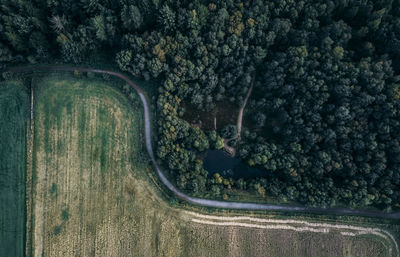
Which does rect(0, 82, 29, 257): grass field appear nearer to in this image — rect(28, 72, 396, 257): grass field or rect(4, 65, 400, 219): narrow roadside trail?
rect(28, 72, 396, 257): grass field

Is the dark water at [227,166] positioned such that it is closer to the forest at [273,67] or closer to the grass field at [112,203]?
the forest at [273,67]

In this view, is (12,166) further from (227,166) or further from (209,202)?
(227,166)

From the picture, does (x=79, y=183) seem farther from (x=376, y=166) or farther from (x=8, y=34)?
(x=376, y=166)

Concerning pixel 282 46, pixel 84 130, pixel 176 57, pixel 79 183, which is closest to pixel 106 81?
pixel 84 130

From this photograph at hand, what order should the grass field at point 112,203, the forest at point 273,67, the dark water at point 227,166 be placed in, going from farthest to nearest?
the dark water at point 227,166 → the grass field at point 112,203 → the forest at point 273,67

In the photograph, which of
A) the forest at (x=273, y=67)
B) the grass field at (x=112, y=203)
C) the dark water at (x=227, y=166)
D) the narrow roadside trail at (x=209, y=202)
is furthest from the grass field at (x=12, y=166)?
the dark water at (x=227, y=166)
